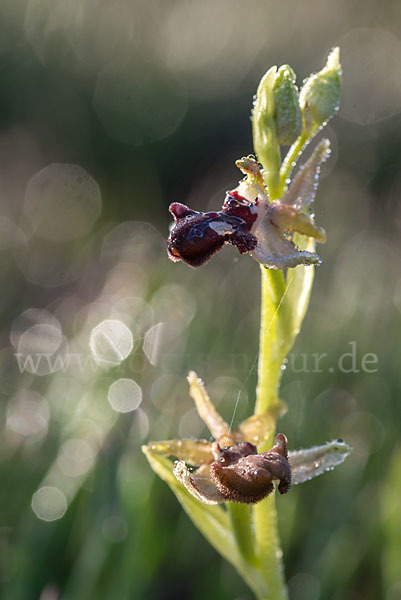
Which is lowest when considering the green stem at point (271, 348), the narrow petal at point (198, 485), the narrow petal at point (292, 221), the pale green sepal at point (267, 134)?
the narrow petal at point (198, 485)

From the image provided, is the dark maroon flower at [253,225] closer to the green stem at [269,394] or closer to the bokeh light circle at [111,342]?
the green stem at [269,394]

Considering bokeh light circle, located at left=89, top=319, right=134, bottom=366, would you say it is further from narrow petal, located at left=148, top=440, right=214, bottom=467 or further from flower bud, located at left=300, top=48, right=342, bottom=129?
flower bud, located at left=300, top=48, right=342, bottom=129

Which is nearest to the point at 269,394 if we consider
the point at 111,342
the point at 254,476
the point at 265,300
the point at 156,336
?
the point at 265,300

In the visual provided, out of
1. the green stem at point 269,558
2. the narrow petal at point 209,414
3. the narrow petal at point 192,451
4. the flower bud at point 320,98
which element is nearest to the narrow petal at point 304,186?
the flower bud at point 320,98

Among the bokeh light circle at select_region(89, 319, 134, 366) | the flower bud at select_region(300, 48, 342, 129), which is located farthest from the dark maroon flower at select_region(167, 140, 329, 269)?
the bokeh light circle at select_region(89, 319, 134, 366)

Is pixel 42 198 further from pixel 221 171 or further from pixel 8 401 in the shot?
pixel 8 401

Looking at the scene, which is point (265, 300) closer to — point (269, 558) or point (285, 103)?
point (285, 103)
